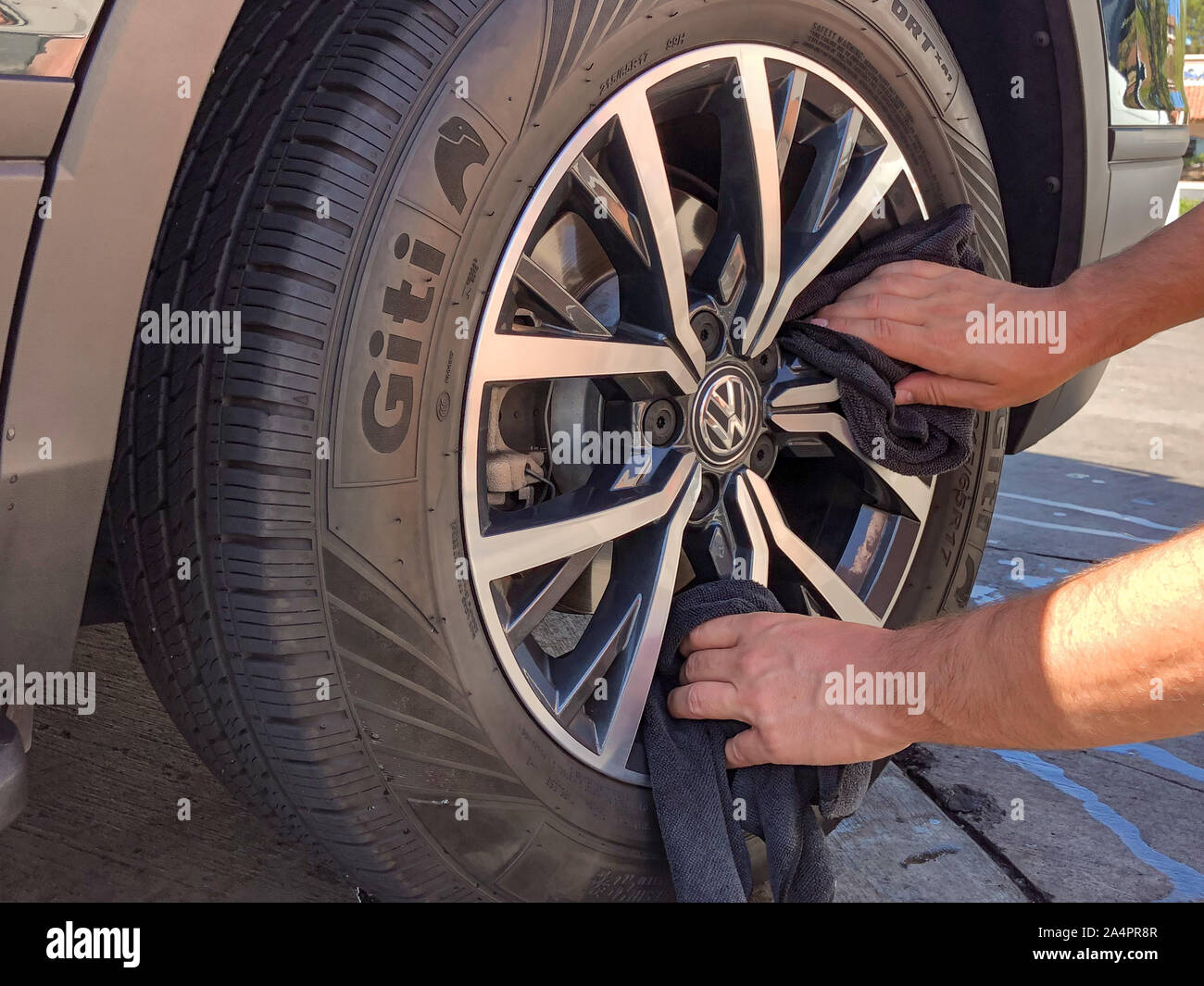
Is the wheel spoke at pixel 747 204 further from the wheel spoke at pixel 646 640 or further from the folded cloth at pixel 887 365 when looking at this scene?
the wheel spoke at pixel 646 640

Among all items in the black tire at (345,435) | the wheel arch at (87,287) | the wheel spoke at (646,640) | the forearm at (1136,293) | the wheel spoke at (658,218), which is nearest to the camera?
the wheel arch at (87,287)

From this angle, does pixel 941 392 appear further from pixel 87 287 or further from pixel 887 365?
pixel 87 287

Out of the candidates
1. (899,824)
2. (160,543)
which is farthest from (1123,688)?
(160,543)

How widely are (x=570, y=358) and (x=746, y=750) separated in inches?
23.3

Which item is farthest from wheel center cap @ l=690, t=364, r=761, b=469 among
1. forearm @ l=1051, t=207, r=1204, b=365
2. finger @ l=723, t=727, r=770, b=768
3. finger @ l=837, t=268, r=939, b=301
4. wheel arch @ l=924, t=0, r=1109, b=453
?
wheel arch @ l=924, t=0, r=1109, b=453

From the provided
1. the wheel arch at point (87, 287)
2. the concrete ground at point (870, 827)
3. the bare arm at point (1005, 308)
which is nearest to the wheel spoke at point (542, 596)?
the concrete ground at point (870, 827)

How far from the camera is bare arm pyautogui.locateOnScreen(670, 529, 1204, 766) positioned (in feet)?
3.48

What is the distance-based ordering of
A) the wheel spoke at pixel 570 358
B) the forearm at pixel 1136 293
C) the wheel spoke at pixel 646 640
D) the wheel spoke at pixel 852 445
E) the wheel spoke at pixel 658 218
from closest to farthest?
the wheel spoke at pixel 570 358 < the wheel spoke at pixel 658 218 < the wheel spoke at pixel 646 640 < the wheel spoke at pixel 852 445 < the forearm at pixel 1136 293

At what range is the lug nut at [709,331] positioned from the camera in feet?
5.21

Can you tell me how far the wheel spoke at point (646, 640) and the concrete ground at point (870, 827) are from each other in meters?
0.46

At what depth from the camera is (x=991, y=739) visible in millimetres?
1302

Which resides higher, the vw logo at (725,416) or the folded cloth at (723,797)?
the vw logo at (725,416)
